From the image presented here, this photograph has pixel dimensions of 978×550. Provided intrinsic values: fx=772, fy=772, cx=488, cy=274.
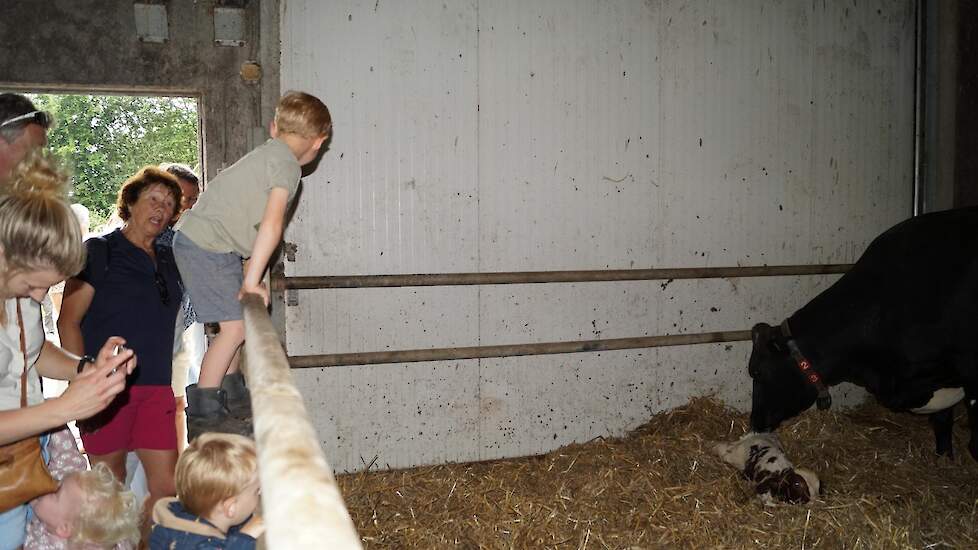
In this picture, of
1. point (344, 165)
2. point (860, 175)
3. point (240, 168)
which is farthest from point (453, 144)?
point (860, 175)

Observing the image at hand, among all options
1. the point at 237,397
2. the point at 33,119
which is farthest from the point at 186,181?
the point at 237,397

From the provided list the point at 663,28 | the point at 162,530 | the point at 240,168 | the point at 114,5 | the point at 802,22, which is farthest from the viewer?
the point at 802,22

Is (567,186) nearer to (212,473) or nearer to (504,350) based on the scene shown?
Answer: (504,350)

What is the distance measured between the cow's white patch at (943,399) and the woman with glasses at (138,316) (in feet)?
12.3

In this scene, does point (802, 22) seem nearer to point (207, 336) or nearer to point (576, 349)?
point (576, 349)

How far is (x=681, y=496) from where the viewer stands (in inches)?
139

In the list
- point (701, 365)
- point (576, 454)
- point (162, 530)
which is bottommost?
point (576, 454)

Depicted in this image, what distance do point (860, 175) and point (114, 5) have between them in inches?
190

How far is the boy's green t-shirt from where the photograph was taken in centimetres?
245

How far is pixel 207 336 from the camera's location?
12.0 ft

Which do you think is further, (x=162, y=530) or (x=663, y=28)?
(x=663, y=28)

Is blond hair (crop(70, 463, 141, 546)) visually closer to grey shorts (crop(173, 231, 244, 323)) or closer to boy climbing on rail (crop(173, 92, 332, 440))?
boy climbing on rail (crop(173, 92, 332, 440))

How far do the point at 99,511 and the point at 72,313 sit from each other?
1.30 metres

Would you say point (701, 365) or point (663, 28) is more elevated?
point (663, 28)
